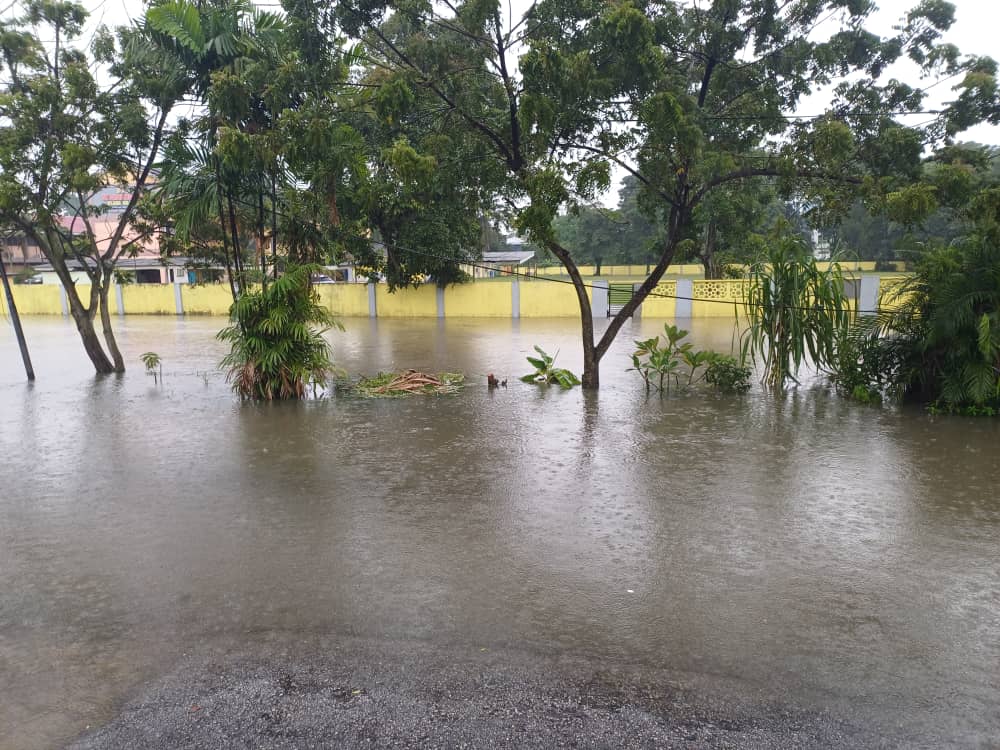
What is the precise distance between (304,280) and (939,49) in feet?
30.5

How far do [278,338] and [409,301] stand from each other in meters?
14.4

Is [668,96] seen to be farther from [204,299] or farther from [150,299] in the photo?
[150,299]

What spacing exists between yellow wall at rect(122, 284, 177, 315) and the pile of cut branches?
18764mm

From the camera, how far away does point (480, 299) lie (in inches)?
926

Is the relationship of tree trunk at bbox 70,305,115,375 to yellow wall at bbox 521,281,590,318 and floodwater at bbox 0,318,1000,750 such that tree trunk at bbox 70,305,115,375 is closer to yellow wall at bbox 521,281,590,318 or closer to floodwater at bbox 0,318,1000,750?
floodwater at bbox 0,318,1000,750

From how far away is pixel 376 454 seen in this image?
6.93 meters

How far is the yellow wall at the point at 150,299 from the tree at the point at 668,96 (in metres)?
19.7

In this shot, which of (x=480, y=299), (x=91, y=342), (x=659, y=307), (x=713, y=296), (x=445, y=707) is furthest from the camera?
(x=480, y=299)

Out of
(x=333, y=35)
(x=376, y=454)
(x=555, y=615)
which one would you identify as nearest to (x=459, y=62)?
(x=333, y=35)

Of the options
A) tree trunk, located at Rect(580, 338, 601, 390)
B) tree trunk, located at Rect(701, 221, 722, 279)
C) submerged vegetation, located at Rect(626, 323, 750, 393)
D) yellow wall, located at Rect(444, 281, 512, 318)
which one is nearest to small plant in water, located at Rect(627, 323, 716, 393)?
submerged vegetation, located at Rect(626, 323, 750, 393)

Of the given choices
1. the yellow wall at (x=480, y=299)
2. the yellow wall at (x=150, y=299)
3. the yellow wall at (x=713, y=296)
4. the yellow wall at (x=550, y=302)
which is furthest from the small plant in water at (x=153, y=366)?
the yellow wall at (x=150, y=299)

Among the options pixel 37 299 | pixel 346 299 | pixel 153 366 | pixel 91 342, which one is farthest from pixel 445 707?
pixel 37 299

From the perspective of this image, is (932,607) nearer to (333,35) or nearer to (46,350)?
(333,35)

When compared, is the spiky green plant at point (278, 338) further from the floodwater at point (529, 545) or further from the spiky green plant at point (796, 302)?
the spiky green plant at point (796, 302)
